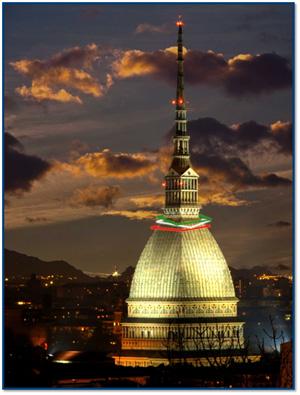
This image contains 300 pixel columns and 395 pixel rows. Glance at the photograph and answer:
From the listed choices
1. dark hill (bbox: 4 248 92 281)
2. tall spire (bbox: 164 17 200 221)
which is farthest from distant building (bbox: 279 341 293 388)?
tall spire (bbox: 164 17 200 221)

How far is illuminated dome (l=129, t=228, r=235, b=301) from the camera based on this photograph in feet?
356

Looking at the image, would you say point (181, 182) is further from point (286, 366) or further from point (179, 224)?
point (286, 366)

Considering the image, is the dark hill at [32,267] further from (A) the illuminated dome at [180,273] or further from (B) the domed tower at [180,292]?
(A) the illuminated dome at [180,273]

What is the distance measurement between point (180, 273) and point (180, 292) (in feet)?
2.11

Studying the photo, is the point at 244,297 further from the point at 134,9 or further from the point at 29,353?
the point at 134,9

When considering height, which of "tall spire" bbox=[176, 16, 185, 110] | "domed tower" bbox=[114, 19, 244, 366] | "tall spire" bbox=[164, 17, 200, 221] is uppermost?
"tall spire" bbox=[176, 16, 185, 110]

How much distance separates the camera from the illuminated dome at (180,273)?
108500mm

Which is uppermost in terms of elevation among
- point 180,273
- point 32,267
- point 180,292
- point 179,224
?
point 179,224

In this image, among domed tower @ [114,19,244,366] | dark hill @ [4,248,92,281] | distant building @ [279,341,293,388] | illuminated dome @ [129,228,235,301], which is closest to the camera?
distant building @ [279,341,293,388]

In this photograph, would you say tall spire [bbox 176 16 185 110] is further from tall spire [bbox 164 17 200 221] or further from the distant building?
tall spire [bbox 164 17 200 221]

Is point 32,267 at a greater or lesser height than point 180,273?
lesser

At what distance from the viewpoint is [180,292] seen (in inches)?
4407

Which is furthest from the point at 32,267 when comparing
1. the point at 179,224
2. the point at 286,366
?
the point at 179,224

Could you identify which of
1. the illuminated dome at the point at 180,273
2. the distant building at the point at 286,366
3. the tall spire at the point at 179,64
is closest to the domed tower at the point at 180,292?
the illuminated dome at the point at 180,273
